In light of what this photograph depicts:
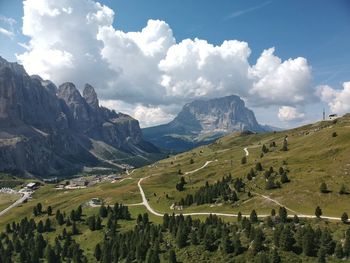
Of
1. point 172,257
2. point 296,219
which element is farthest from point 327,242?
point 172,257

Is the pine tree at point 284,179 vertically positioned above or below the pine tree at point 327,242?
above

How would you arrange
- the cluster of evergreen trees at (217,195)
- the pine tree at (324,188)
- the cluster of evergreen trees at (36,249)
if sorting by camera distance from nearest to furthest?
the pine tree at (324,188) → the cluster of evergreen trees at (36,249) → the cluster of evergreen trees at (217,195)

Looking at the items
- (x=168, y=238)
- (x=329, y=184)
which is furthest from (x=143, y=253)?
(x=329, y=184)

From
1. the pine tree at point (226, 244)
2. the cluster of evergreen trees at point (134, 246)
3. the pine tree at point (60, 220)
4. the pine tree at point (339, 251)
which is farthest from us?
the pine tree at point (60, 220)

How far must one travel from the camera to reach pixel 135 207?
18550 centimetres

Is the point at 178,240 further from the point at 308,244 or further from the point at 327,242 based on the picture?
the point at 327,242

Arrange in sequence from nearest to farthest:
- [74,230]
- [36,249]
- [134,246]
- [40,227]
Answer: [134,246] < [36,249] < [74,230] < [40,227]

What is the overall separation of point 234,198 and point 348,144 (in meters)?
61.2

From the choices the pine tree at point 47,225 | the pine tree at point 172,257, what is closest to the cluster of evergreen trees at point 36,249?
the pine tree at point 47,225

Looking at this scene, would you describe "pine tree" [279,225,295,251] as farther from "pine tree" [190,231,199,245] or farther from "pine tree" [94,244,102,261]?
"pine tree" [94,244,102,261]

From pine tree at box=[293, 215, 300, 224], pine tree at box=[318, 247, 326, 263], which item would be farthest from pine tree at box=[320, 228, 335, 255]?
pine tree at box=[293, 215, 300, 224]

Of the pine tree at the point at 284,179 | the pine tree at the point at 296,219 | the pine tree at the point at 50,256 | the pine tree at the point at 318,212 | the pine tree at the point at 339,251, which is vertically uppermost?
the pine tree at the point at 284,179

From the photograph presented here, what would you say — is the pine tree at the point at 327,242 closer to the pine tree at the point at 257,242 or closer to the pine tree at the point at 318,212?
the pine tree at the point at 318,212

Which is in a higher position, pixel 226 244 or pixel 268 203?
pixel 268 203
